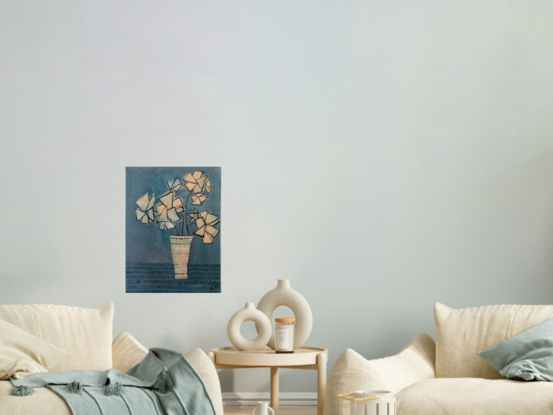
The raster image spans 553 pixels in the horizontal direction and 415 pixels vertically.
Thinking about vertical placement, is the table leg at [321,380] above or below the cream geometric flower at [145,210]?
below

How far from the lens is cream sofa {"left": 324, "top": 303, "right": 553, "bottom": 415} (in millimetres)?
2258

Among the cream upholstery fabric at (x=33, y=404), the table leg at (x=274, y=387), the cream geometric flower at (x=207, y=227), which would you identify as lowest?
the table leg at (x=274, y=387)

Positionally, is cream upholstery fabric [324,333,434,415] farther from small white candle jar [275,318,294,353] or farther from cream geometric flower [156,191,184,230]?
cream geometric flower [156,191,184,230]

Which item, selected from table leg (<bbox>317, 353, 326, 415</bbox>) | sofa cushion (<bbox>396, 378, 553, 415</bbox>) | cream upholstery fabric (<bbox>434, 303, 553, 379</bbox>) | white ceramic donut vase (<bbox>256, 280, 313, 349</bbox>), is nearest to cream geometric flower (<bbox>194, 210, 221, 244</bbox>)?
white ceramic donut vase (<bbox>256, 280, 313, 349</bbox>)

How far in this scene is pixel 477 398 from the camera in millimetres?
2281

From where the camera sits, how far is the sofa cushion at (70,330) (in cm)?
274

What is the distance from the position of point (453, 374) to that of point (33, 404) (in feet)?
6.47

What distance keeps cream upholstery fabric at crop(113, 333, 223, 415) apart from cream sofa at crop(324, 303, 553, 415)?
1.62 ft

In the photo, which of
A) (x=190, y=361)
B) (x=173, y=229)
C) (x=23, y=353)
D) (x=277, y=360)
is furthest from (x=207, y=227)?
(x=23, y=353)

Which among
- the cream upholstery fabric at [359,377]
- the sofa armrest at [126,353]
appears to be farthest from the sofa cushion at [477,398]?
the sofa armrest at [126,353]

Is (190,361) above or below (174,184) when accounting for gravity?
below

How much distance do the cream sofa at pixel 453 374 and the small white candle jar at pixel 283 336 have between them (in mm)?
482

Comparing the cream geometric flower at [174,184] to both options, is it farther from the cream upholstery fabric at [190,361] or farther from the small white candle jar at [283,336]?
the small white candle jar at [283,336]

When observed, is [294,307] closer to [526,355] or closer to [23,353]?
[526,355]
